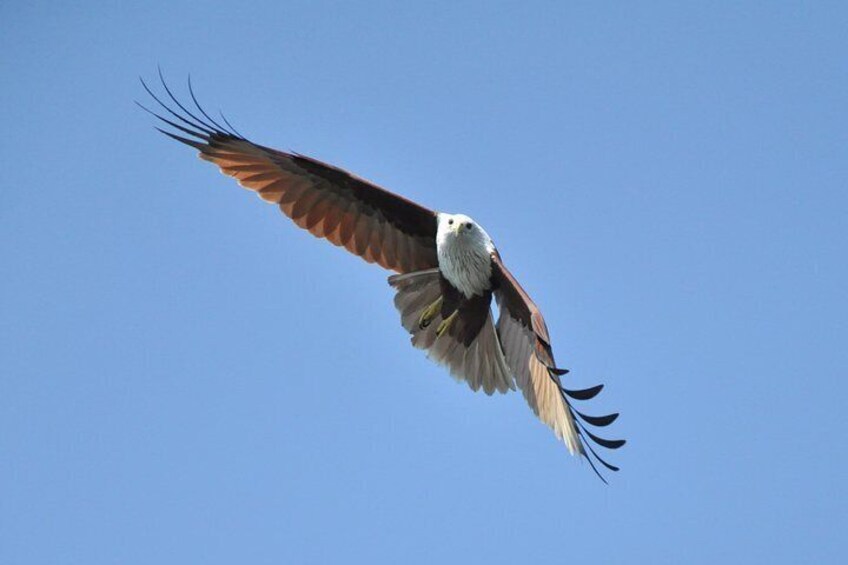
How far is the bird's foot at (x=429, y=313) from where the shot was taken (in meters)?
13.1

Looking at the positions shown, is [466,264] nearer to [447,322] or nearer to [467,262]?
[467,262]

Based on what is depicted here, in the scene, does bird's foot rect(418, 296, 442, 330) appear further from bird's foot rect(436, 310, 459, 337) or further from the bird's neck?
the bird's neck

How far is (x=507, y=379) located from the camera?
13.0 m

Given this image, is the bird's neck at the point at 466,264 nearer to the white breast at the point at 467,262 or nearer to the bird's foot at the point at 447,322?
the white breast at the point at 467,262

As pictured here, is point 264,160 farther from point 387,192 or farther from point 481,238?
point 481,238

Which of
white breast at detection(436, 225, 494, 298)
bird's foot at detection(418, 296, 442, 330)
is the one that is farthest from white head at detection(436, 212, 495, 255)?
bird's foot at detection(418, 296, 442, 330)

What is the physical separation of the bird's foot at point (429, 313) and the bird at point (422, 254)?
12mm

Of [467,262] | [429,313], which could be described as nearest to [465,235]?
[467,262]

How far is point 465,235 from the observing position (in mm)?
12680

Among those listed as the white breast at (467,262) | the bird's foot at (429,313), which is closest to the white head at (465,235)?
the white breast at (467,262)

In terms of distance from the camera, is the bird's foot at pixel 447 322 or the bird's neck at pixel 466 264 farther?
the bird's foot at pixel 447 322

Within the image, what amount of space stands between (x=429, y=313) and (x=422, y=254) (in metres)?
0.77

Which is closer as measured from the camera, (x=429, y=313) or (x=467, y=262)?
(x=467, y=262)

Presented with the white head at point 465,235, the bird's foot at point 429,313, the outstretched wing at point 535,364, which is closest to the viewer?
the outstretched wing at point 535,364
